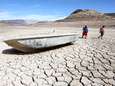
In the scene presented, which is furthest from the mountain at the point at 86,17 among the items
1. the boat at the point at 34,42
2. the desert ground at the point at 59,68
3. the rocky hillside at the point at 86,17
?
the desert ground at the point at 59,68

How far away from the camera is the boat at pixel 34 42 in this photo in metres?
7.18

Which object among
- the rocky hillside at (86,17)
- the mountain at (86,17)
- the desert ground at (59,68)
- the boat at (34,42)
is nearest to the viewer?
the desert ground at (59,68)

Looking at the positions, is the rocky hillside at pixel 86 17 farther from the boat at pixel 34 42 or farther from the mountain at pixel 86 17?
the boat at pixel 34 42

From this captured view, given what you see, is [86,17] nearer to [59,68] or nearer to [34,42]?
[34,42]

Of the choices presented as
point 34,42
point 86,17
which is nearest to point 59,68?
point 34,42

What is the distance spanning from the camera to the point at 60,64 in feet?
20.7

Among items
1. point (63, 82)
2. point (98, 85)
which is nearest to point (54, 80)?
point (63, 82)

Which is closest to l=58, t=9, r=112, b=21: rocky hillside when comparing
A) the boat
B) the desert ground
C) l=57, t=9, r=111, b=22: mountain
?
l=57, t=9, r=111, b=22: mountain

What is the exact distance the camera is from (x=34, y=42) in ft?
24.3

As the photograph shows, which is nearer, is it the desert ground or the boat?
the desert ground

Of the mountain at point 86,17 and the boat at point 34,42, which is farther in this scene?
Result: the mountain at point 86,17

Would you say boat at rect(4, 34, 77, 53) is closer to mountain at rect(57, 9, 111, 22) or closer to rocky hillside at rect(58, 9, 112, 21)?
mountain at rect(57, 9, 111, 22)

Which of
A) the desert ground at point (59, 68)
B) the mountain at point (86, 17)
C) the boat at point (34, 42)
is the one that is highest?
the mountain at point (86, 17)

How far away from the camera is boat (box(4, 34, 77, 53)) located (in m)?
7.18
